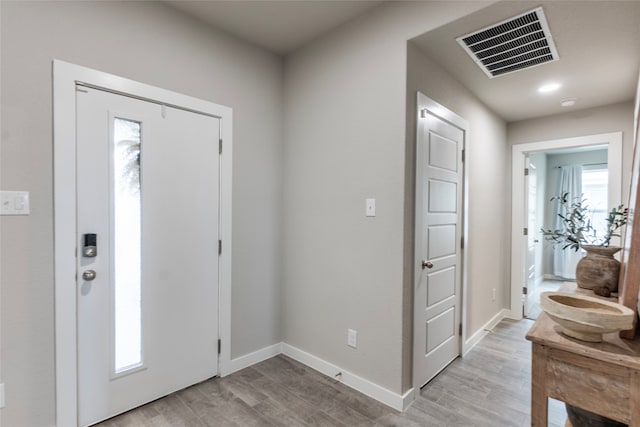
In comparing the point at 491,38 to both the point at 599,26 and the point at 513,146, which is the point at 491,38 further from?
the point at 513,146

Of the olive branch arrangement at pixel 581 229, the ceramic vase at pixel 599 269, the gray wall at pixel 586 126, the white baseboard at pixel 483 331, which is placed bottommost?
the white baseboard at pixel 483 331

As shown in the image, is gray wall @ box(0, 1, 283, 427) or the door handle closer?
gray wall @ box(0, 1, 283, 427)

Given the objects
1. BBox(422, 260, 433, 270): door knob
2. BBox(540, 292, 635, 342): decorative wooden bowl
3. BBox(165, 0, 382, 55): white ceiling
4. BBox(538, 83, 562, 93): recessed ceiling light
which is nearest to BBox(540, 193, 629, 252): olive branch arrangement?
BBox(422, 260, 433, 270): door knob

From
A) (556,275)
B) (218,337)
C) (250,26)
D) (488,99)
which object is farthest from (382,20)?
(556,275)

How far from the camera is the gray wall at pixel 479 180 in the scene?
6.97ft

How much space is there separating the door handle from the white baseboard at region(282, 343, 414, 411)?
1628 mm

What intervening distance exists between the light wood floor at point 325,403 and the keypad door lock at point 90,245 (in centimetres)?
102

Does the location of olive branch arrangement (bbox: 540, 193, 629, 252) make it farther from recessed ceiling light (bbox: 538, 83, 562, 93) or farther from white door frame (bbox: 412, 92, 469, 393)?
recessed ceiling light (bbox: 538, 83, 562, 93)

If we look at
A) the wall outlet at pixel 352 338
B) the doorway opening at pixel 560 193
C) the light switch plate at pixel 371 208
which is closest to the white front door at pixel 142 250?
the wall outlet at pixel 352 338

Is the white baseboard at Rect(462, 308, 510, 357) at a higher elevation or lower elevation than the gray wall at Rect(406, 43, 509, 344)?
lower

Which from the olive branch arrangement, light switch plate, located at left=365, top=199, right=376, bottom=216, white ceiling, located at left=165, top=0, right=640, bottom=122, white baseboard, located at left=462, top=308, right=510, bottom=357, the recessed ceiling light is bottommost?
white baseboard, located at left=462, top=308, right=510, bottom=357

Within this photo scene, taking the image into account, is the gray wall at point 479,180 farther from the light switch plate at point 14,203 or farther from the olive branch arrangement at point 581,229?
the light switch plate at point 14,203

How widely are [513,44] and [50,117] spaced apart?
2.84 metres

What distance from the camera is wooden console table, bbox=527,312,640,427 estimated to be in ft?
3.27
